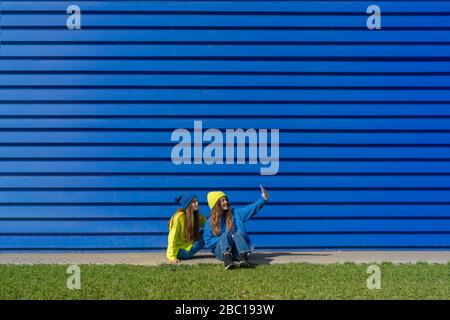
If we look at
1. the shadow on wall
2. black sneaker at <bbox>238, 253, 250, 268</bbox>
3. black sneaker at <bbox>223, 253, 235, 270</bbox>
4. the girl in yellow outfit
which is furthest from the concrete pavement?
black sneaker at <bbox>223, 253, 235, 270</bbox>

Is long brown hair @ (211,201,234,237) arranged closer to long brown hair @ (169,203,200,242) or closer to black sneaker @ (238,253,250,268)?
long brown hair @ (169,203,200,242)

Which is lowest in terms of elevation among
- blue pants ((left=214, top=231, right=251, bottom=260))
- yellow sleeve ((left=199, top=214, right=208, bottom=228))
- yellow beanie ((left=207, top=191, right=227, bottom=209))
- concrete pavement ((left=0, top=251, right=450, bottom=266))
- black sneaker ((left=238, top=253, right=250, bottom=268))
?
concrete pavement ((left=0, top=251, right=450, bottom=266))

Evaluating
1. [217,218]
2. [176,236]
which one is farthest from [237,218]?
[176,236]

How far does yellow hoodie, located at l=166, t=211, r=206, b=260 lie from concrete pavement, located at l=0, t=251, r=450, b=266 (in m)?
0.15

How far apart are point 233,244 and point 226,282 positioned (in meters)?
0.84

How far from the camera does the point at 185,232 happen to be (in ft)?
19.6

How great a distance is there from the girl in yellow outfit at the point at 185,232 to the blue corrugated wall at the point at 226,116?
1.79 feet

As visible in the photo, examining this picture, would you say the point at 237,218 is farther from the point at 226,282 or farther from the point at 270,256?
the point at 226,282

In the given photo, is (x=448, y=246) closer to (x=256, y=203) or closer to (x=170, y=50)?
(x=256, y=203)

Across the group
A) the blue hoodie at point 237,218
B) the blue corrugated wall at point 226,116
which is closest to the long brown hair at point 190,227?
the blue hoodie at point 237,218

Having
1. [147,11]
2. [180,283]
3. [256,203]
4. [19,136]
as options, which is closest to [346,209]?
[256,203]

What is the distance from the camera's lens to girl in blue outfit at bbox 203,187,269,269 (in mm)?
5590

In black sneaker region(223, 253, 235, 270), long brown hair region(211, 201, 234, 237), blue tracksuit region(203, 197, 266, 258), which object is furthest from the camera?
long brown hair region(211, 201, 234, 237)

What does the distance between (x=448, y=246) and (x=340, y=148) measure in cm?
180
